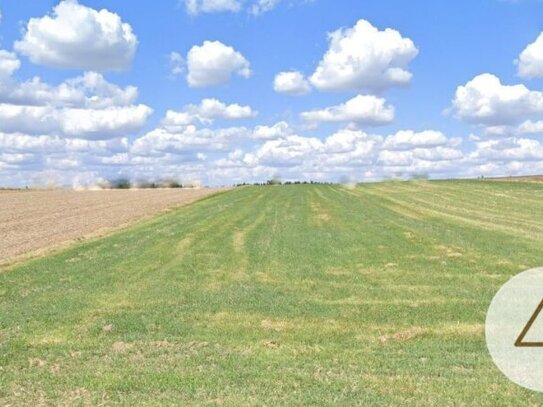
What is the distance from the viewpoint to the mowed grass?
839 centimetres

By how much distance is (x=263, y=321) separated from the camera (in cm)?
1238

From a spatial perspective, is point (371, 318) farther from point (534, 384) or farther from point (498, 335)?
point (534, 384)

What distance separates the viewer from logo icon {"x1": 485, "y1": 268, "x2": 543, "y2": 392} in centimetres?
870

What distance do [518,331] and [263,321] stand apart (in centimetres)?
478

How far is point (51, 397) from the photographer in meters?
8.35

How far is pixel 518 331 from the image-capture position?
10914mm

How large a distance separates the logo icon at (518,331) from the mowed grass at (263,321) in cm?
22

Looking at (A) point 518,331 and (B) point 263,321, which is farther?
(B) point 263,321

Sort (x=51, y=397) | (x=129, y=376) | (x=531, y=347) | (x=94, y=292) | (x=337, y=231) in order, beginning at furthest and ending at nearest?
(x=337, y=231) → (x=94, y=292) → (x=531, y=347) → (x=129, y=376) → (x=51, y=397)

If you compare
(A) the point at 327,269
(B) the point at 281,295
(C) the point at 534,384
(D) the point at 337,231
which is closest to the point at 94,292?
(B) the point at 281,295

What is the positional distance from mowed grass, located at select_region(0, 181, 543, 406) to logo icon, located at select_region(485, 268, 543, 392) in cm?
22

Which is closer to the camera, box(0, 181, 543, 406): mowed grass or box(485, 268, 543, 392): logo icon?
box(0, 181, 543, 406): mowed grass

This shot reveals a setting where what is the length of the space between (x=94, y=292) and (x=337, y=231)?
14702 mm

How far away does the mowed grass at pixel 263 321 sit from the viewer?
839 cm
